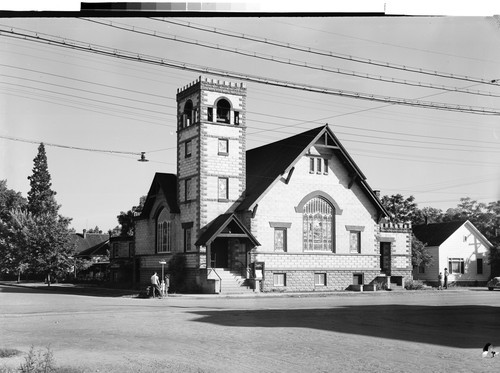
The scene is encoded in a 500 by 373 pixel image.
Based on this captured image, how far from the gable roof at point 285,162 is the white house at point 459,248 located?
404 inches

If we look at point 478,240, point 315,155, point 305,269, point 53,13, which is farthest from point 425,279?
point 53,13

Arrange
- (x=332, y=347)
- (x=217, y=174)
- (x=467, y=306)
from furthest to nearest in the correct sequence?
1. (x=217, y=174)
2. (x=467, y=306)
3. (x=332, y=347)

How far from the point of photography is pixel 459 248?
20.8m

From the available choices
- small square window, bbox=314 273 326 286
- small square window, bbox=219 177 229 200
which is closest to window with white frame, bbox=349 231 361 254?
small square window, bbox=314 273 326 286

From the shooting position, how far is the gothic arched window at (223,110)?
36.7 m

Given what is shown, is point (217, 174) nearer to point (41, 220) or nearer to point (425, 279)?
point (425, 279)

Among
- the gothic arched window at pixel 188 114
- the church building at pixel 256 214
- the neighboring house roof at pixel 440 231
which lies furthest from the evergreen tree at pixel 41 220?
the church building at pixel 256 214

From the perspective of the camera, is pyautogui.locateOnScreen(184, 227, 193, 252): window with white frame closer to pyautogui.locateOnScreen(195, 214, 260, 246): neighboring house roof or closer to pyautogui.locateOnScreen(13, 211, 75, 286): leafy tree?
pyautogui.locateOnScreen(195, 214, 260, 246): neighboring house roof

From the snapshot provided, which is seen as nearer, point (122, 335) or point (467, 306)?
point (122, 335)

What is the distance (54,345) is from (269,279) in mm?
26868

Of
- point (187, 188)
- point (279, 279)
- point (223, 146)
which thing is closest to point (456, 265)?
point (279, 279)

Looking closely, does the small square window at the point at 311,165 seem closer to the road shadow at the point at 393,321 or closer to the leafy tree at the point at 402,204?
the leafy tree at the point at 402,204

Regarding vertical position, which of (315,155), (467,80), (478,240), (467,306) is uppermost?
(315,155)

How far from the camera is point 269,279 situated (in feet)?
123
